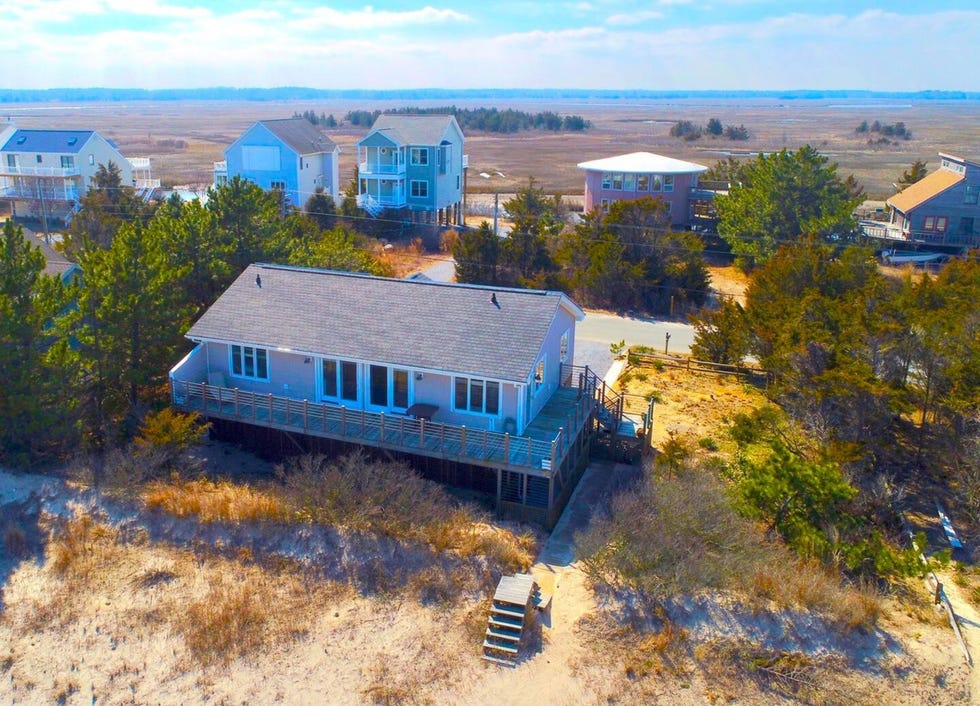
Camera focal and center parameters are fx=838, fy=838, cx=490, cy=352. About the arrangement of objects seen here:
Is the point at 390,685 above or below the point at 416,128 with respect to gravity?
below

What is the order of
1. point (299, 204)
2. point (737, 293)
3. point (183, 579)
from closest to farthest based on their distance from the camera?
point (183, 579) → point (737, 293) → point (299, 204)

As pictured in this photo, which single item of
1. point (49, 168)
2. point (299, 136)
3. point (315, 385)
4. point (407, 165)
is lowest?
point (315, 385)

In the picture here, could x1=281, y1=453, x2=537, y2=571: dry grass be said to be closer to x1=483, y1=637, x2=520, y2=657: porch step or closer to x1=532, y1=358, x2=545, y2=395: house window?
x1=483, y1=637, x2=520, y2=657: porch step

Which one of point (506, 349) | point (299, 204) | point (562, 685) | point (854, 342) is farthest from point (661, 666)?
point (299, 204)

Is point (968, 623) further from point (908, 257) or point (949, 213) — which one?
point (949, 213)

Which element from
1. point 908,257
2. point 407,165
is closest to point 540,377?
point 908,257

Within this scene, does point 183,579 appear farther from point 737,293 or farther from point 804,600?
point 737,293

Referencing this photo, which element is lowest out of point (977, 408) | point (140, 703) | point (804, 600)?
point (140, 703)
